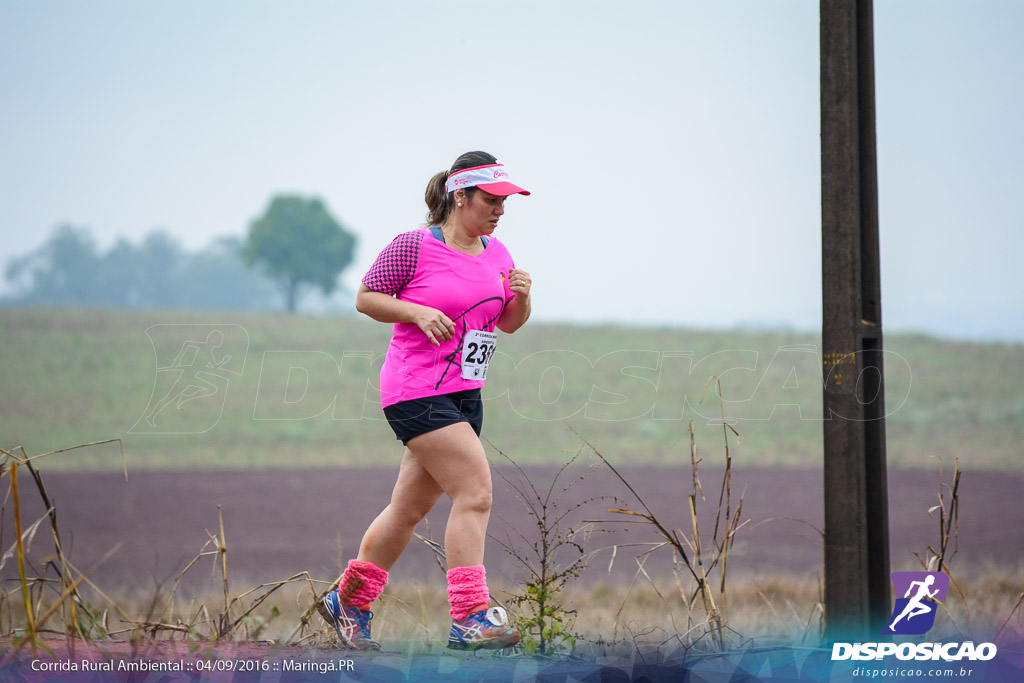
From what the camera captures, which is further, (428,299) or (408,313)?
(428,299)

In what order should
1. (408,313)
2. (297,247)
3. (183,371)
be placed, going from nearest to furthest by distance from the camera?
1. (408,313)
2. (183,371)
3. (297,247)

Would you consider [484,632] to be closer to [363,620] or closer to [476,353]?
[363,620]

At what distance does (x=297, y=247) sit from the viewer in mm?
64375

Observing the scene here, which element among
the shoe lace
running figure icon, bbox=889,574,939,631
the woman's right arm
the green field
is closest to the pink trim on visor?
the woman's right arm

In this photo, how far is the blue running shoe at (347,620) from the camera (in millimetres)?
3486

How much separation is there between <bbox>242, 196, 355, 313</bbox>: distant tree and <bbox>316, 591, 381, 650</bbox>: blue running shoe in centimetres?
6152

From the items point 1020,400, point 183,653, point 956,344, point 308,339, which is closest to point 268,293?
point 308,339

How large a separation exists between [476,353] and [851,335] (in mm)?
1463

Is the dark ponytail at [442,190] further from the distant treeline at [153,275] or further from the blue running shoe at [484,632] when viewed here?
the distant treeline at [153,275]

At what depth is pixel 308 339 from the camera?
3170cm

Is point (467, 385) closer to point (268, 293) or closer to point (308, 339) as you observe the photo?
point (308, 339)

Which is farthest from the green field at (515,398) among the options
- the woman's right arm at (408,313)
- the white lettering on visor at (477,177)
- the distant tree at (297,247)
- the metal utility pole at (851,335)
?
the distant tree at (297,247)

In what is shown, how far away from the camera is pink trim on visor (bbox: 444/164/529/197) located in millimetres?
3375

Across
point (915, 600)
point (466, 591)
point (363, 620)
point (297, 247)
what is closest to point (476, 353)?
point (466, 591)
